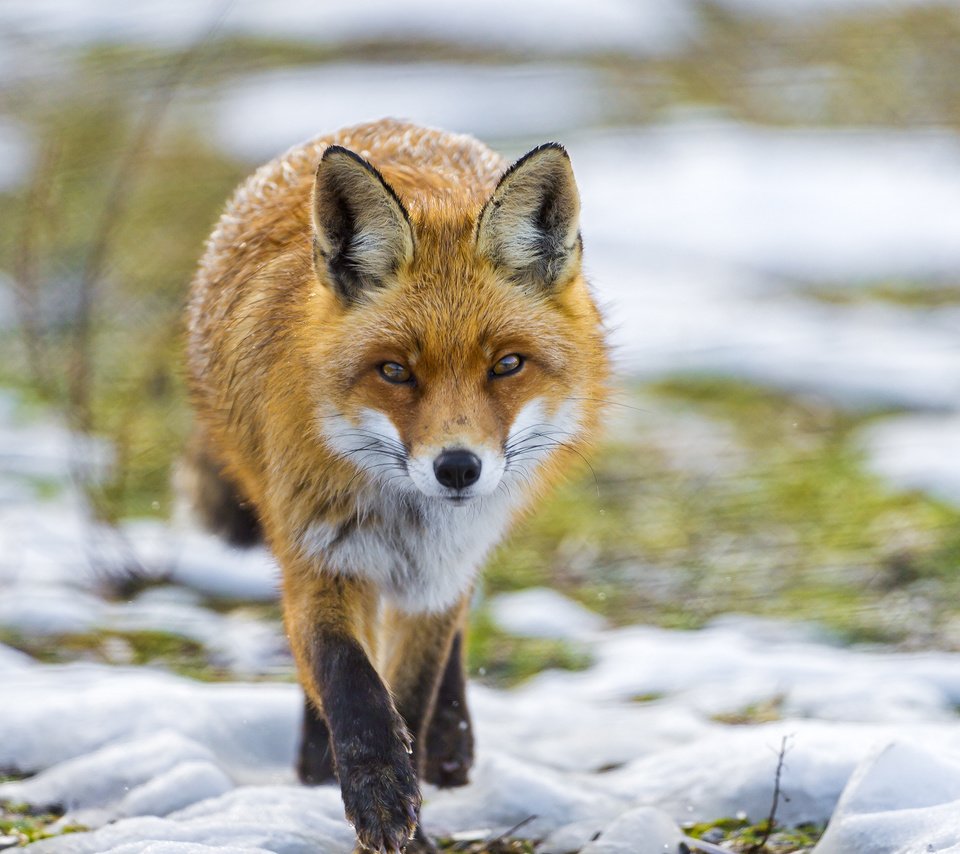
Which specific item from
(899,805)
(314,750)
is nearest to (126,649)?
(314,750)

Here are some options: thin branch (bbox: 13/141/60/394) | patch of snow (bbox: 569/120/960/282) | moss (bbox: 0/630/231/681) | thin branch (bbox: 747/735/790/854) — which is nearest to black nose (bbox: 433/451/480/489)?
thin branch (bbox: 747/735/790/854)

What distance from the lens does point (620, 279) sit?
11.1 metres

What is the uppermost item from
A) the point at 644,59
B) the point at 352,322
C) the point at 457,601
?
the point at 644,59

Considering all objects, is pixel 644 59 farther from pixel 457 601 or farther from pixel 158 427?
pixel 457 601

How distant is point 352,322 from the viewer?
12.3 feet

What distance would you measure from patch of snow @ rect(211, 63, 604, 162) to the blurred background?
2.1 inches

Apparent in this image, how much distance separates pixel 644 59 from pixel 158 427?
10415 millimetres

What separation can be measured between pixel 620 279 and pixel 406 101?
16.8 ft

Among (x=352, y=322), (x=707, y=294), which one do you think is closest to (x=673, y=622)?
(x=352, y=322)

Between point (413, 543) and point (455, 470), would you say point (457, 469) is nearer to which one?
point (455, 470)

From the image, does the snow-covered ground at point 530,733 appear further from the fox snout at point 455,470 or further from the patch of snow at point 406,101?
the patch of snow at point 406,101

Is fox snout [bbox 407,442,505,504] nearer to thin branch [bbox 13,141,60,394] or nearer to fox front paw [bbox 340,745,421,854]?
fox front paw [bbox 340,745,421,854]

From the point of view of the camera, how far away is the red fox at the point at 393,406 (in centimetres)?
354

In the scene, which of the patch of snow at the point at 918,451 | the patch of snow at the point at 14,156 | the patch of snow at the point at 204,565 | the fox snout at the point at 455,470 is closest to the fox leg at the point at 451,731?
the fox snout at the point at 455,470
